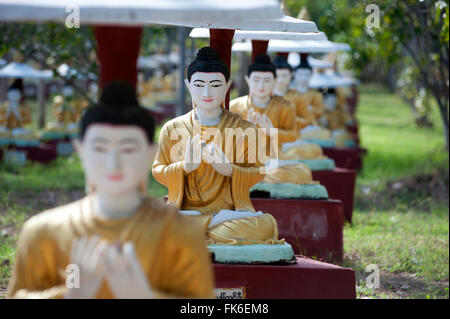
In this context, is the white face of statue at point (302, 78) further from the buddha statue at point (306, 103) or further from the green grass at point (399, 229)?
the green grass at point (399, 229)

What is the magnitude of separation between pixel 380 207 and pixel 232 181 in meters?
5.43

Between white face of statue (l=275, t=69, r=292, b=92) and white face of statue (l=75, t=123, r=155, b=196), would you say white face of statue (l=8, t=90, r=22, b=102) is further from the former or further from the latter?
white face of statue (l=75, t=123, r=155, b=196)

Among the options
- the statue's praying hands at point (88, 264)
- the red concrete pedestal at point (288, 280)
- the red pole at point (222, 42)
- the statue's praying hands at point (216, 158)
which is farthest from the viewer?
the red pole at point (222, 42)

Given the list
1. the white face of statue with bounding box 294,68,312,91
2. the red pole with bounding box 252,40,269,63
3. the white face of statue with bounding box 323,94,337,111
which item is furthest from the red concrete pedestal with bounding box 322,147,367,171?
the red pole with bounding box 252,40,269,63

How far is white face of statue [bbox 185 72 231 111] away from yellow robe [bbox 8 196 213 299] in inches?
74.4

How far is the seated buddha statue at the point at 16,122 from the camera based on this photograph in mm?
12133

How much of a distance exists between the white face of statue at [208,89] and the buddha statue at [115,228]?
181cm

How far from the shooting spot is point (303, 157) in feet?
27.9

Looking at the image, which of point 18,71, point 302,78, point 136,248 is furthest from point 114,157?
point 18,71

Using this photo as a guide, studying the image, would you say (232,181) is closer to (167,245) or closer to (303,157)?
(167,245)

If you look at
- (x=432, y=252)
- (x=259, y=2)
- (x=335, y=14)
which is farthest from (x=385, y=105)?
(x=259, y=2)

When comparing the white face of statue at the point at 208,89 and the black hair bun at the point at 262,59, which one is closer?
the white face of statue at the point at 208,89

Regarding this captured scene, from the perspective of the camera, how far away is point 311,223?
7.05 meters

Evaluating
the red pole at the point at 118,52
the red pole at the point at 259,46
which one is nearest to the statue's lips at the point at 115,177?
the red pole at the point at 118,52
